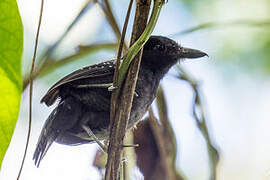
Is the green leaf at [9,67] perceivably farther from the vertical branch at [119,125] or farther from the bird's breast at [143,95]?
the bird's breast at [143,95]

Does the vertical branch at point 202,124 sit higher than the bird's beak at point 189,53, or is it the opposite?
the bird's beak at point 189,53

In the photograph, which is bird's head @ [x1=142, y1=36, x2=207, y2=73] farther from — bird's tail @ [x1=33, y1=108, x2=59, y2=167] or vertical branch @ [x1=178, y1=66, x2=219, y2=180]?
bird's tail @ [x1=33, y1=108, x2=59, y2=167]

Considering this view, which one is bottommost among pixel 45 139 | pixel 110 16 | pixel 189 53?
pixel 45 139

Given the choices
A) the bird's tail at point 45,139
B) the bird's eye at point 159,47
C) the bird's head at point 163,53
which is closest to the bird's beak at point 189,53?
the bird's head at point 163,53

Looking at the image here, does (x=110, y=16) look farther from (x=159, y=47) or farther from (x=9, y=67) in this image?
(x=9, y=67)

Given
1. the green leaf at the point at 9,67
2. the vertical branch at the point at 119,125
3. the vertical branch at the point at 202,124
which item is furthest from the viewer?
the vertical branch at the point at 202,124

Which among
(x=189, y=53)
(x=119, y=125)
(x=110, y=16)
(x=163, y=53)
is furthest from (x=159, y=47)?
(x=119, y=125)

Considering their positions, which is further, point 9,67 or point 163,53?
point 163,53
